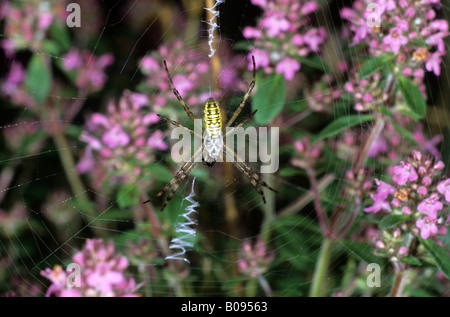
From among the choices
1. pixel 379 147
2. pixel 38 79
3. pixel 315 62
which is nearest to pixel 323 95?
pixel 315 62

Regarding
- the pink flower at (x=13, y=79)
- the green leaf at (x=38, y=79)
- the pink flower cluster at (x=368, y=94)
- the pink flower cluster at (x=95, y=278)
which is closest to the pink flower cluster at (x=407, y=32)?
the pink flower cluster at (x=368, y=94)

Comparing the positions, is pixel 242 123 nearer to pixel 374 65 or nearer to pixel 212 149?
pixel 212 149

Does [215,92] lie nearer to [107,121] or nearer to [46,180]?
[107,121]

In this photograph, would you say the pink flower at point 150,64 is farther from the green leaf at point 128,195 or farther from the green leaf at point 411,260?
the green leaf at point 411,260

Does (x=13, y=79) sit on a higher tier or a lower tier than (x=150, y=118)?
higher

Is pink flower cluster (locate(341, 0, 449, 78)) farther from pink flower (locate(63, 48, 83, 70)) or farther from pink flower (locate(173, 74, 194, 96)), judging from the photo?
pink flower (locate(63, 48, 83, 70))

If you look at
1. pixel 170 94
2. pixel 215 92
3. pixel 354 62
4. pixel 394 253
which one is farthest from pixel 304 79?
pixel 394 253

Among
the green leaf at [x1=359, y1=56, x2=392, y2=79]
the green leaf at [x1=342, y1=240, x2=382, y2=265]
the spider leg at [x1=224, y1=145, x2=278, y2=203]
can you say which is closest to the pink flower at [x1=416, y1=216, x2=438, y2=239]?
the green leaf at [x1=342, y1=240, x2=382, y2=265]
